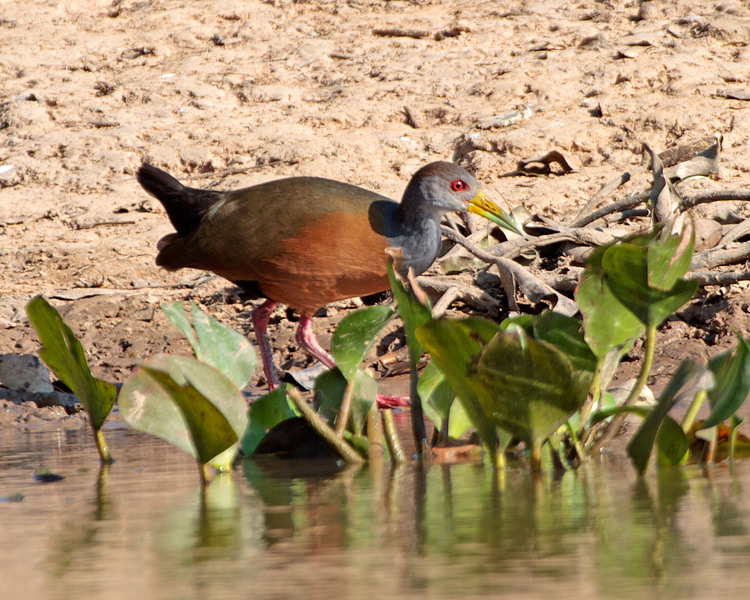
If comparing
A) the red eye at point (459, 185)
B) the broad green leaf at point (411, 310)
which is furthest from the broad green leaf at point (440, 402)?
the red eye at point (459, 185)

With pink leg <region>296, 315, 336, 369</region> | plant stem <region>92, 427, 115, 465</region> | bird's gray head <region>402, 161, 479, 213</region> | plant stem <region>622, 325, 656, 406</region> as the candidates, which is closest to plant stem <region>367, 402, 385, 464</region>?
plant stem <region>622, 325, 656, 406</region>

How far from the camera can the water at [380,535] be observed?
66.2 inches

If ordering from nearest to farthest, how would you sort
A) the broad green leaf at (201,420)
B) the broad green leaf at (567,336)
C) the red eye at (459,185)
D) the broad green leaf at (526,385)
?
the broad green leaf at (526,385), the broad green leaf at (201,420), the broad green leaf at (567,336), the red eye at (459,185)

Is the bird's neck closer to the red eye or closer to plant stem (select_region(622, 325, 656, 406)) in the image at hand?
the red eye

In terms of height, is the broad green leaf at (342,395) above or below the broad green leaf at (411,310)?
below

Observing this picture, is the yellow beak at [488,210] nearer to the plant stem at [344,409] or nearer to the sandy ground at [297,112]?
the sandy ground at [297,112]

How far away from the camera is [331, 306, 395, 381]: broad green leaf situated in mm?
3047

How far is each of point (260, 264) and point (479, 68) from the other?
5476 millimetres

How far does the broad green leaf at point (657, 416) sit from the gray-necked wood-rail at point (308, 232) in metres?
2.72

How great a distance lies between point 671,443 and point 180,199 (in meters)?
→ 3.71

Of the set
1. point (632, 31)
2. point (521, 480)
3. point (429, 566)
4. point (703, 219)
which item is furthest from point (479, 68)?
point (429, 566)

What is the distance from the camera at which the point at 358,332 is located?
306 cm

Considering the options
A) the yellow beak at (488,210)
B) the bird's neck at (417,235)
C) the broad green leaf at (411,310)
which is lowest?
the broad green leaf at (411,310)

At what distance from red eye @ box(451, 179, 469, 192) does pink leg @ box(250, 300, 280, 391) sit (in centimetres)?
121
